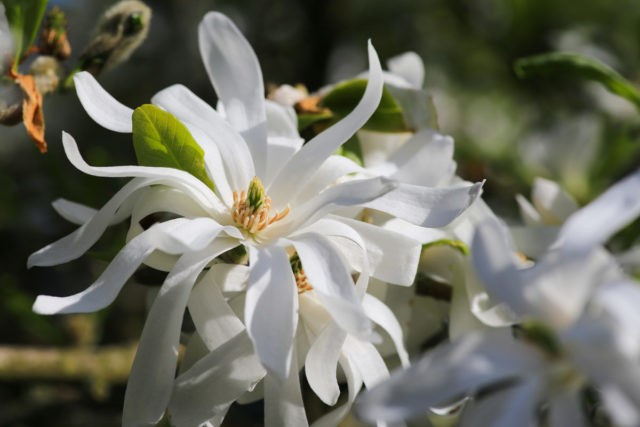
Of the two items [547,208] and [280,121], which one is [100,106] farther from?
[547,208]

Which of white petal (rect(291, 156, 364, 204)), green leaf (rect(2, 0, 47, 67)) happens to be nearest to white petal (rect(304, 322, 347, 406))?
white petal (rect(291, 156, 364, 204))

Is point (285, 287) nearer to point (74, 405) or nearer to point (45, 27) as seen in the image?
point (45, 27)

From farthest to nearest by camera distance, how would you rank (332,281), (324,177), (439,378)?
1. (324,177)
2. (332,281)
3. (439,378)

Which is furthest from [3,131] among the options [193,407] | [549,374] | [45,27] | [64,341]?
[549,374]

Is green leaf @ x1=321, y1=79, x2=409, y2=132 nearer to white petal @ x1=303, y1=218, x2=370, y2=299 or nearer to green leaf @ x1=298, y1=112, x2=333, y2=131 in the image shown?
green leaf @ x1=298, y1=112, x2=333, y2=131

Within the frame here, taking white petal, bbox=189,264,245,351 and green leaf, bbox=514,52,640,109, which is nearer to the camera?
white petal, bbox=189,264,245,351

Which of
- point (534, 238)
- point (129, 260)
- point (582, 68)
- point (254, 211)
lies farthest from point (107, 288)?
point (582, 68)
